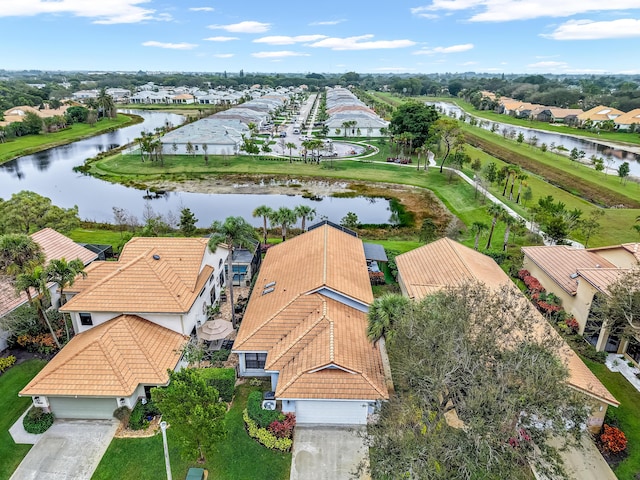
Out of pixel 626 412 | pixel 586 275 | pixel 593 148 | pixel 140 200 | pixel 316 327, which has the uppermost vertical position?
pixel 586 275

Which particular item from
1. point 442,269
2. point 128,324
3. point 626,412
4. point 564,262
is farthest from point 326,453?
point 564,262

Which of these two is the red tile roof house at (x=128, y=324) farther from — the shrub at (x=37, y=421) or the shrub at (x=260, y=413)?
the shrub at (x=260, y=413)

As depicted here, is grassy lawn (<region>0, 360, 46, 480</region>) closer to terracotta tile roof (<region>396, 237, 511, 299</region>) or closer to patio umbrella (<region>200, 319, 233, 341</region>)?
patio umbrella (<region>200, 319, 233, 341</region>)

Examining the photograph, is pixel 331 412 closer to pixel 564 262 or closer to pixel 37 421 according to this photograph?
pixel 37 421

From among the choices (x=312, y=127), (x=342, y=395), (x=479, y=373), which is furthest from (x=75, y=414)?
(x=312, y=127)

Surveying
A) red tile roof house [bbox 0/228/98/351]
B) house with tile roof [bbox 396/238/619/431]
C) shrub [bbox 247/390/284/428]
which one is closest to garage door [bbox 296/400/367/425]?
shrub [bbox 247/390/284/428]

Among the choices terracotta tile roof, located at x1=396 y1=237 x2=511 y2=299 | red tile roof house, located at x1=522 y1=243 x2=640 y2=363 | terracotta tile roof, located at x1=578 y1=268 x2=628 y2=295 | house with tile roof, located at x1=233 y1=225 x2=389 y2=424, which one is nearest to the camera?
house with tile roof, located at x1=233 y1=225 x2=389 y2=424
